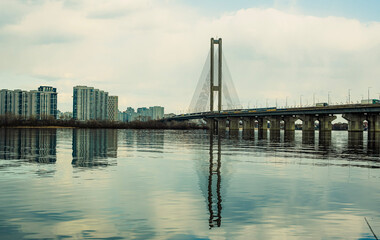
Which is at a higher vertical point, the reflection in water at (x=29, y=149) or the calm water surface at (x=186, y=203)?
the reflection in water at (x=29, y=149)

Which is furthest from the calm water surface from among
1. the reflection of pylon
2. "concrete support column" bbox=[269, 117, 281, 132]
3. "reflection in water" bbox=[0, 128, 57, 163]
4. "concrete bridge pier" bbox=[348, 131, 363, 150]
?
"concrete support column" bbox=[269, 117, 281, 132]

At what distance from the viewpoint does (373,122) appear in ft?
424

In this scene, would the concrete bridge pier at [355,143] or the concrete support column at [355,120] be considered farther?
the concrete support column at [355,120]

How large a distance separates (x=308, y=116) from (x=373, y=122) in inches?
984

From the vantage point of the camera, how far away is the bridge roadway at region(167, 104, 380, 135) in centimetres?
12204

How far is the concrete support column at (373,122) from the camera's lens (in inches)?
4985

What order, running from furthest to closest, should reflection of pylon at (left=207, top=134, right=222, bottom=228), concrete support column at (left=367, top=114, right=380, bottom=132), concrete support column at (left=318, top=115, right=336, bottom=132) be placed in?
concrete support column at (left=318, top=115, right=336, bottom=132)
concrete support column at (left=367, top=114, right=380, bottom=132)
reflection of pylon at (left=207, top=134, right=222, bottom=228)

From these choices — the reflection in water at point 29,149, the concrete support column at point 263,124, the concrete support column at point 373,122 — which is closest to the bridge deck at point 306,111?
the concrete support column at point 263,124

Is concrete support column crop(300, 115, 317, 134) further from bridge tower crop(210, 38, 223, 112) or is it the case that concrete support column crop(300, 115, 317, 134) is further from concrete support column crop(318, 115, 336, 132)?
bridge tower crop(210, 38, 223, 112)

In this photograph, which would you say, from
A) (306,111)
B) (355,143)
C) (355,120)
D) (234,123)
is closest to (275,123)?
(234,123)

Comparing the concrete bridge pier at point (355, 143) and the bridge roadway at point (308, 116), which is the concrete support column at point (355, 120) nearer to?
the bridge roadway at point (308, 116)

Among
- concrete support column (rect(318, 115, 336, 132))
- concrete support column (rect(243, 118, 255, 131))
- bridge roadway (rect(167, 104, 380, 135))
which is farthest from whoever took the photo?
concrete support column (rect(243, 118, 255, 131))

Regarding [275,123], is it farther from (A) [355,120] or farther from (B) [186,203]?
(B) [186,203]

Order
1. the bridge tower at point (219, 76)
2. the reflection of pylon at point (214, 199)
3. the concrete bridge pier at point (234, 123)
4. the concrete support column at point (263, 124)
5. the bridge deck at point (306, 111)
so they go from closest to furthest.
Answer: the reflection of pylon at point (214, 199), the bridge deck at point (306, 111), the bridge tower at point (219, 76), the concrete support column at point (263, 124), the concrete bridge pier at point (234, 123)
